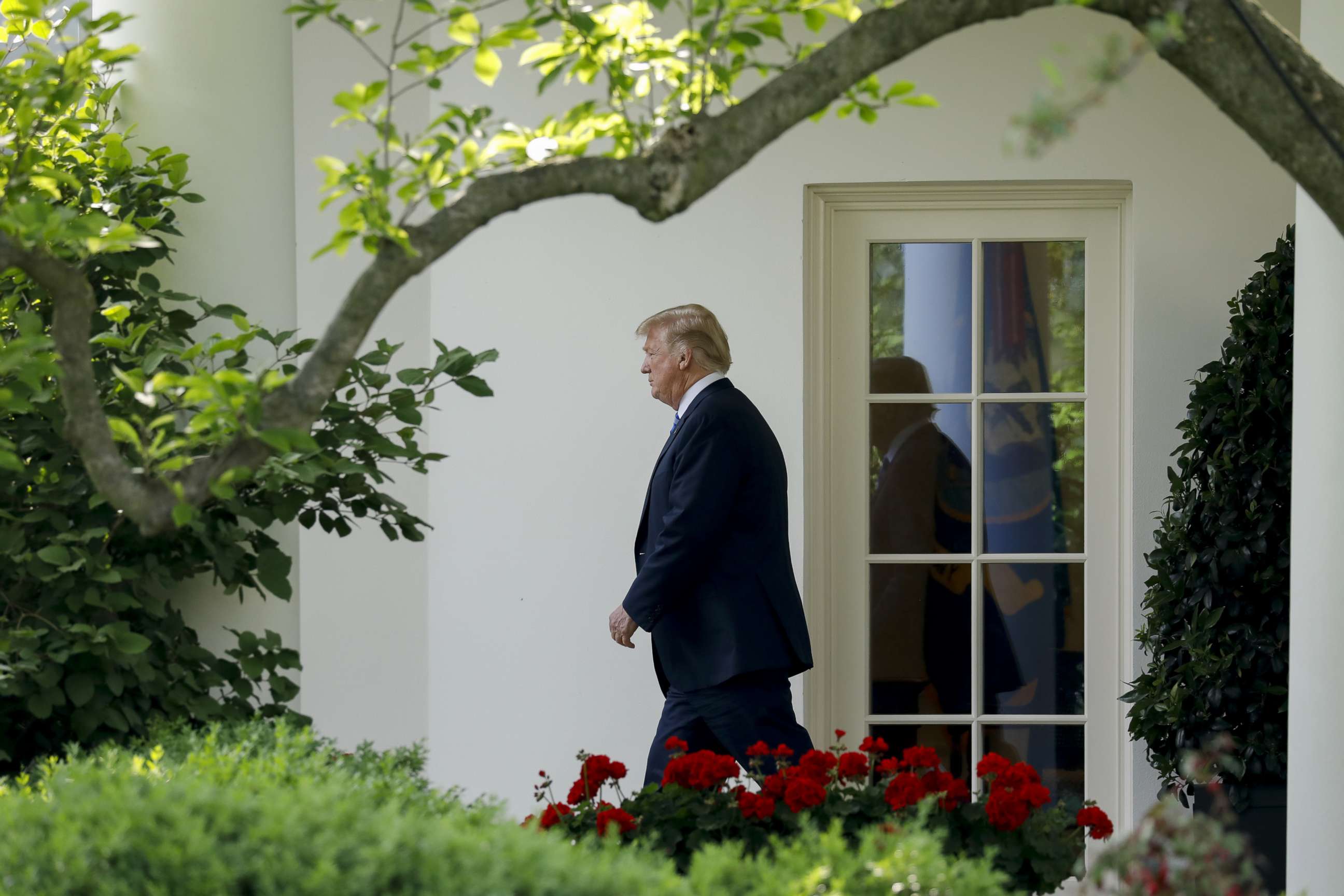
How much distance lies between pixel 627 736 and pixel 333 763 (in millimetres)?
2308

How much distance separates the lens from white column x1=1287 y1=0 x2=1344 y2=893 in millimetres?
2639

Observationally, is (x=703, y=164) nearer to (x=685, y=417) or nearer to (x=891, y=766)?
(x=891, y=766)

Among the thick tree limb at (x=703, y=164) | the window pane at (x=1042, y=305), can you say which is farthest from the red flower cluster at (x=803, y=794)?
the window pane at (x=1042, y=305)

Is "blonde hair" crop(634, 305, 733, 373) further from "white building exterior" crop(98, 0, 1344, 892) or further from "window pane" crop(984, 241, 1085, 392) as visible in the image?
"window pane" crop(984, 241, 1085, 392)

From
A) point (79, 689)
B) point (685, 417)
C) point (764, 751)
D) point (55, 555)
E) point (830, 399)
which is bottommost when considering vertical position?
point (764, 751)

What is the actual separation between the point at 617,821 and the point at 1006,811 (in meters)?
0.72

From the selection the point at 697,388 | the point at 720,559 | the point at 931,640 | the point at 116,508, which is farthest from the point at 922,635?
the point at 116,508

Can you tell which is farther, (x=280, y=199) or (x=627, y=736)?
(x=627, y=736)

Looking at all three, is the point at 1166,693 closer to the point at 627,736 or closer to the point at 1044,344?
the point at 1044,344

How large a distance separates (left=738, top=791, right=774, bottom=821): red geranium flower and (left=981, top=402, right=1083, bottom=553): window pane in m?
2.19

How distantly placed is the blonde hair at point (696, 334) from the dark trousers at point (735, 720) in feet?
2.93

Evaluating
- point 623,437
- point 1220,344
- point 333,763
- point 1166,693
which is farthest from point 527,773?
point 1220,344

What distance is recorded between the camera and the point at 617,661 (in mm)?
4434

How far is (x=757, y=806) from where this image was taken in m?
2.44
